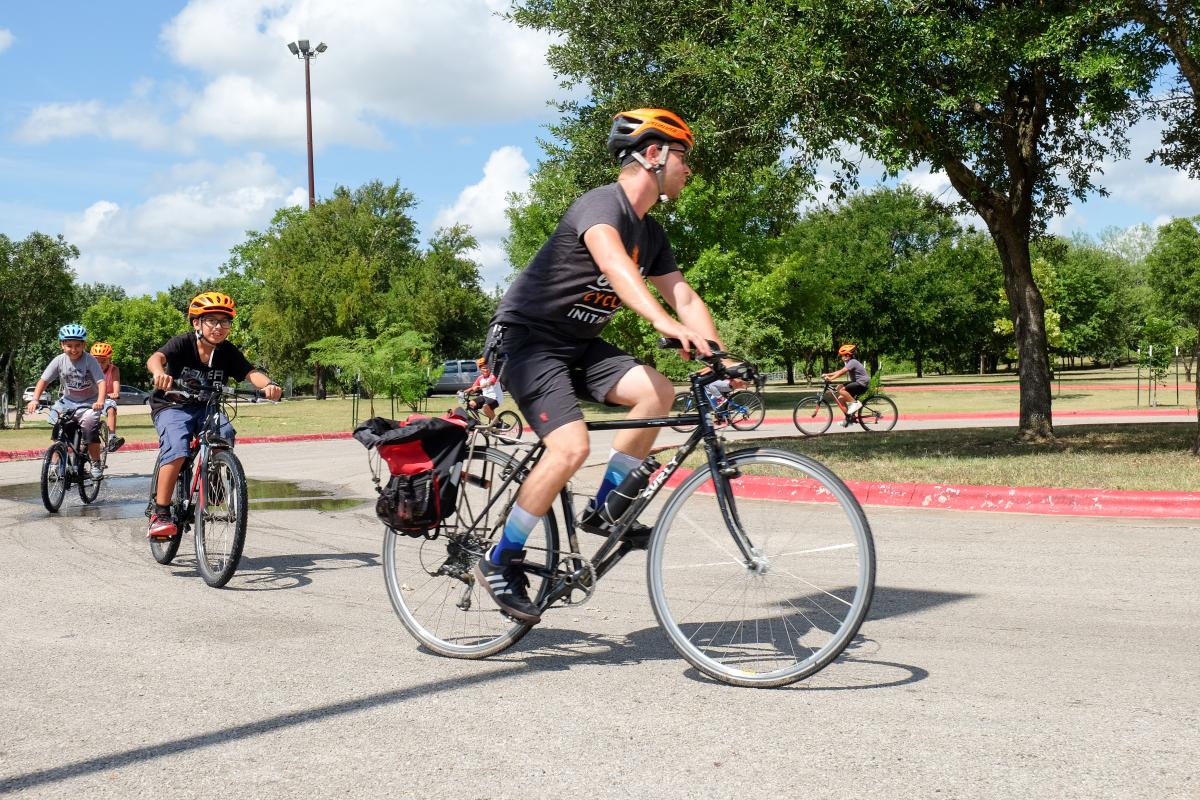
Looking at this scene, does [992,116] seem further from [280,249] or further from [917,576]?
[280,249]

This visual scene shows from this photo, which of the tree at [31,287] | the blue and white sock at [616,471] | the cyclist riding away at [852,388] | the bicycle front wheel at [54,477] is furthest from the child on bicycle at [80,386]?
the tree at [31,287]

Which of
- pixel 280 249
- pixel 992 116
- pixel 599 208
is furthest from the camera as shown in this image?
pixel 280 249

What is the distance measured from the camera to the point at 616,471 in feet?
14.9

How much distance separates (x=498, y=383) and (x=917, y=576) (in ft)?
10.9

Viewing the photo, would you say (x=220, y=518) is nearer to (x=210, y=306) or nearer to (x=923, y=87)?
(x=210, y=306)

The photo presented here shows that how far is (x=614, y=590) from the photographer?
648cm

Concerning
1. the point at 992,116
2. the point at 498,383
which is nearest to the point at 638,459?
the point at 498,383

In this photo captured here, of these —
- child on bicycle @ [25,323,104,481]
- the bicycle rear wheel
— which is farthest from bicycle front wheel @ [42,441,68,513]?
the bicycle rear wheel

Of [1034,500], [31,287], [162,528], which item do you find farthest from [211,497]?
[31,287]

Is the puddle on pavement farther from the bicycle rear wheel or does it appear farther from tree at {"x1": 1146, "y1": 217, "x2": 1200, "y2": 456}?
tree at {"x1": 1146, "y1": 217, "x2": 1200, "y2": 456}

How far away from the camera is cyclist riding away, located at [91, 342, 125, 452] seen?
11891 millimetres

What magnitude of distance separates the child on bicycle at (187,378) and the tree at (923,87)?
725 cm

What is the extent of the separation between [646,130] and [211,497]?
13.4 ft

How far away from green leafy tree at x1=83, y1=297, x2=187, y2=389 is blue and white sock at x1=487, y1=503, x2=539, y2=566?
299 ft
